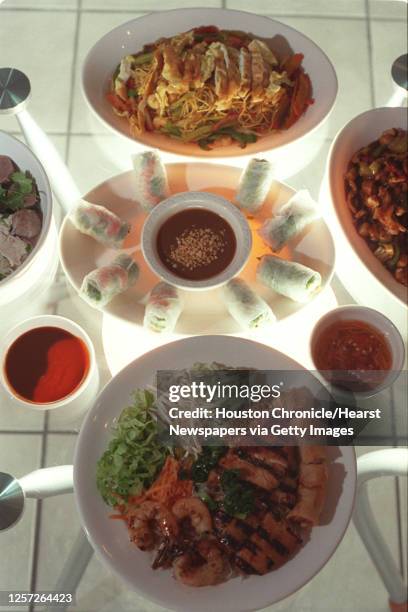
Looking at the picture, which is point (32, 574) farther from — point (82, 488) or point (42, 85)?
point (42, 85)

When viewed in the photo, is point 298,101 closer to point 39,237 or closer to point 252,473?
point 39,237

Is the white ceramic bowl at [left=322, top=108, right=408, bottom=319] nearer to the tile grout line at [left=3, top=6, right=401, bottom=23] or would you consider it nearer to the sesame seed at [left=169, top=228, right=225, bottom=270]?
the sesame seed at [left=169, top=228, right=225, bottom=270]

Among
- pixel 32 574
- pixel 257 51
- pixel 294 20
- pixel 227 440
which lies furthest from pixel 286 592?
pixel 294 20

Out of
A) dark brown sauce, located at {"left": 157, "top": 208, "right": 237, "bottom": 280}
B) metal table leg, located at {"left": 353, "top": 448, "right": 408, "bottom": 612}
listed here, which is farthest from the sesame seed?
metal table leg, located at {"left": 353, "top": 448, "right": 408, "bottom": 612}

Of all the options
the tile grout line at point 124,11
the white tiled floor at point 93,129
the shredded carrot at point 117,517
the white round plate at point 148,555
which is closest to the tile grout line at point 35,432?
the white tiled floor at point 93,129

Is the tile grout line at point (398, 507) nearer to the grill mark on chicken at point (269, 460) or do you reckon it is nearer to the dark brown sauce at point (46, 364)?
the grill mark on chicken at point (269, 460)

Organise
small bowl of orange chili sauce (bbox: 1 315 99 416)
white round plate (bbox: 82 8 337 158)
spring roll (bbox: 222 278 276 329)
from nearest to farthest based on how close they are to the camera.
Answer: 1. small bowl of orange chili sauce (bbox: 1 315 99 416)
2. spring roll (bbox: 222 278 276 329)
3. white round plate (bbox: 82 8 337 158)

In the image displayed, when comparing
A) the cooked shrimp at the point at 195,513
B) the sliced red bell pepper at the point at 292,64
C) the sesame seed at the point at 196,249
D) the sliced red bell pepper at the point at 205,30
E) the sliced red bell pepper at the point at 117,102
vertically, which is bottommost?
the cooked shrimp at the point at 195,513
